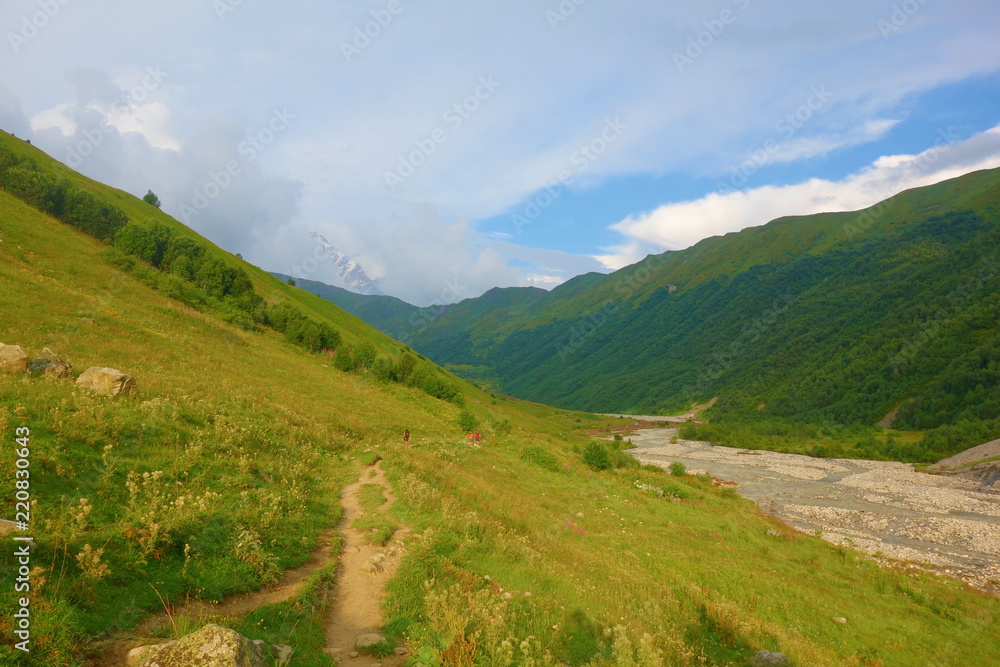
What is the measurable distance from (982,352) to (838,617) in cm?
14354

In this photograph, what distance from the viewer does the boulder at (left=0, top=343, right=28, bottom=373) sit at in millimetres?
12500

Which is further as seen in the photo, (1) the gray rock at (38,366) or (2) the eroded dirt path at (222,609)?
(1) the gray rock at (38,366)

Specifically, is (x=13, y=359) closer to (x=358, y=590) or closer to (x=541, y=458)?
(x=358, y=590)

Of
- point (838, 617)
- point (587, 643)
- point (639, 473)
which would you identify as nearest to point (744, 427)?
point (639, 473)

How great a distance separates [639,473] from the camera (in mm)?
41781

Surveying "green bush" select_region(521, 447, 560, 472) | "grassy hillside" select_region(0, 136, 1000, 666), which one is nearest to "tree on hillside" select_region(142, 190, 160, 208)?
"grassy hillside" select_region(0, 136, 1000, 666)

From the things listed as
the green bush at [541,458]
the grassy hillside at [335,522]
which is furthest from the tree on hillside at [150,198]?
the green bush at [541,458]

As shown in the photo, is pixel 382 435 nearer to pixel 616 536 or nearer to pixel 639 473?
pixel 616 536

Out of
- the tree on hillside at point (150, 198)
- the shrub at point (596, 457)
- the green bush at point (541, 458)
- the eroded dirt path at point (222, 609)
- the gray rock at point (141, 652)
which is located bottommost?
the shrub at point (596, 457)

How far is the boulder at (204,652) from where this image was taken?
515 cm

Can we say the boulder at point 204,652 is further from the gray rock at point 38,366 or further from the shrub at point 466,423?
the shrub at point 466,423

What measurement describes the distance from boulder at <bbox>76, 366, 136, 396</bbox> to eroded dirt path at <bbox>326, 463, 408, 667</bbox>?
8116mm

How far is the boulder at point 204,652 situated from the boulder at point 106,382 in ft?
37.3

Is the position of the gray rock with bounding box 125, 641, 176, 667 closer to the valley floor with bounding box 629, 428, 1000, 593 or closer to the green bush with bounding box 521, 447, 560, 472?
the green bush with bounding box 521, 447, 560, 472
